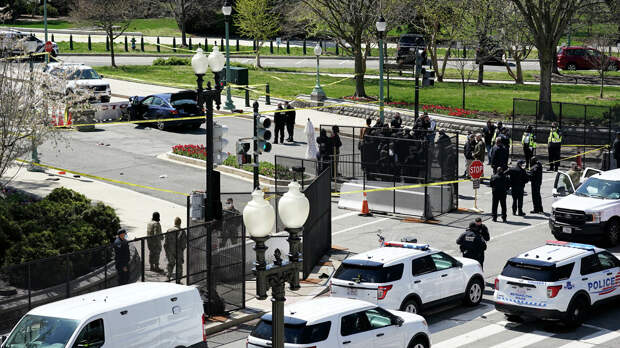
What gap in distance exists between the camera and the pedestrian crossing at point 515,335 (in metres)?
17.5

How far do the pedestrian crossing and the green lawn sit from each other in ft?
82.1

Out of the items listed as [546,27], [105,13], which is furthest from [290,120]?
[105,13]

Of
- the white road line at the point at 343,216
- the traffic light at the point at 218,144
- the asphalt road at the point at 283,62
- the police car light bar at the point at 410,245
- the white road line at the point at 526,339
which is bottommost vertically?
the white road line at the point at 526,339

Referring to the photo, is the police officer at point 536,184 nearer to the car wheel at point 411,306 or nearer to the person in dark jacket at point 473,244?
the person in dark jacket at point 473,244

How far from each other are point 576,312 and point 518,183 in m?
8.92

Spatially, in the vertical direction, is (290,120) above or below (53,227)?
above

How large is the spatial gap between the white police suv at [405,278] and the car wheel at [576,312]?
223cm

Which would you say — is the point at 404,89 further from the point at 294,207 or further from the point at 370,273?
the point at 294,207

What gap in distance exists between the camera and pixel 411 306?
18281 mm

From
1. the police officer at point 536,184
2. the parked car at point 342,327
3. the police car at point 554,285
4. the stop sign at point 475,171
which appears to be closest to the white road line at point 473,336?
the police car at point 554,285

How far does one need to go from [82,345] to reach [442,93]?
3677cm

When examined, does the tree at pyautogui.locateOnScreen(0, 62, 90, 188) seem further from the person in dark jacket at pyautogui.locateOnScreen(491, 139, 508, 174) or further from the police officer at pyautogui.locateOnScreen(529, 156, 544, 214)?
the police officer at pyautogui.locateOnScreen(529, 156, 544, 214)

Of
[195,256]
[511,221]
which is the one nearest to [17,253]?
[195,256]

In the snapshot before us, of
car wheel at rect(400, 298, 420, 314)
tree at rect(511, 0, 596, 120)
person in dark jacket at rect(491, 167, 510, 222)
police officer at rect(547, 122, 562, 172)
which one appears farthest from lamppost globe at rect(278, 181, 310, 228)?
tree at rect(511, 0, 596, 120)
